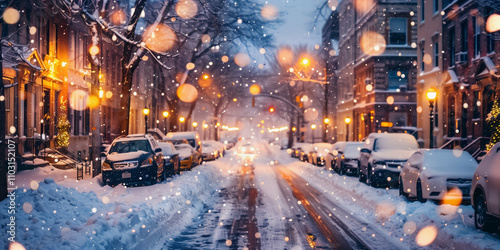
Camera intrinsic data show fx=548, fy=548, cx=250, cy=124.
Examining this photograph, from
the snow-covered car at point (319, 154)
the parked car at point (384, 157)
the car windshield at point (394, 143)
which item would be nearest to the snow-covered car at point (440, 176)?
the parked car at point (384, 157)

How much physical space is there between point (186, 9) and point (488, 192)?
17.4m

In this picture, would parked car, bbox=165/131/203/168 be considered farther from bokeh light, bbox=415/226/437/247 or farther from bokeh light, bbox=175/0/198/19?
bokeh light, bbox=415/226/437/247

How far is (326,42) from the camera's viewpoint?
7350 centimetres

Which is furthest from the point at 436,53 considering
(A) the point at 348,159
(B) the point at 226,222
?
(B) the point at 226,222

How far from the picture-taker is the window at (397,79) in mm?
44812

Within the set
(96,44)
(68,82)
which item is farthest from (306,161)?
(96,44)

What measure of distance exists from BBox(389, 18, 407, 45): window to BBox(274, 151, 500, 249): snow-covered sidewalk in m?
28.5

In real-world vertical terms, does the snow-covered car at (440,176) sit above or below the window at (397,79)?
below

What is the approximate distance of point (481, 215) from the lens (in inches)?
403

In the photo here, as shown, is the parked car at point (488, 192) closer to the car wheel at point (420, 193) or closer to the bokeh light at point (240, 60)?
the car wheel at point (420, 193)

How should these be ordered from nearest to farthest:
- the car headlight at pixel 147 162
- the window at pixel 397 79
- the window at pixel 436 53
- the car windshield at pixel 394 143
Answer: the car headlight at pixel 147 162 → the car windshield at pixel 394 143 → the window at pixel 436 53 → the window at pixel 397 79

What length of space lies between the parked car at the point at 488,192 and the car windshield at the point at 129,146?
12.6 m

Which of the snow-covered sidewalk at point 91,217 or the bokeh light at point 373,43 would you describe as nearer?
the snow-covered sidewalk at point 91,217

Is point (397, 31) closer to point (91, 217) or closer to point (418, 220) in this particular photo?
point (418, 220)
